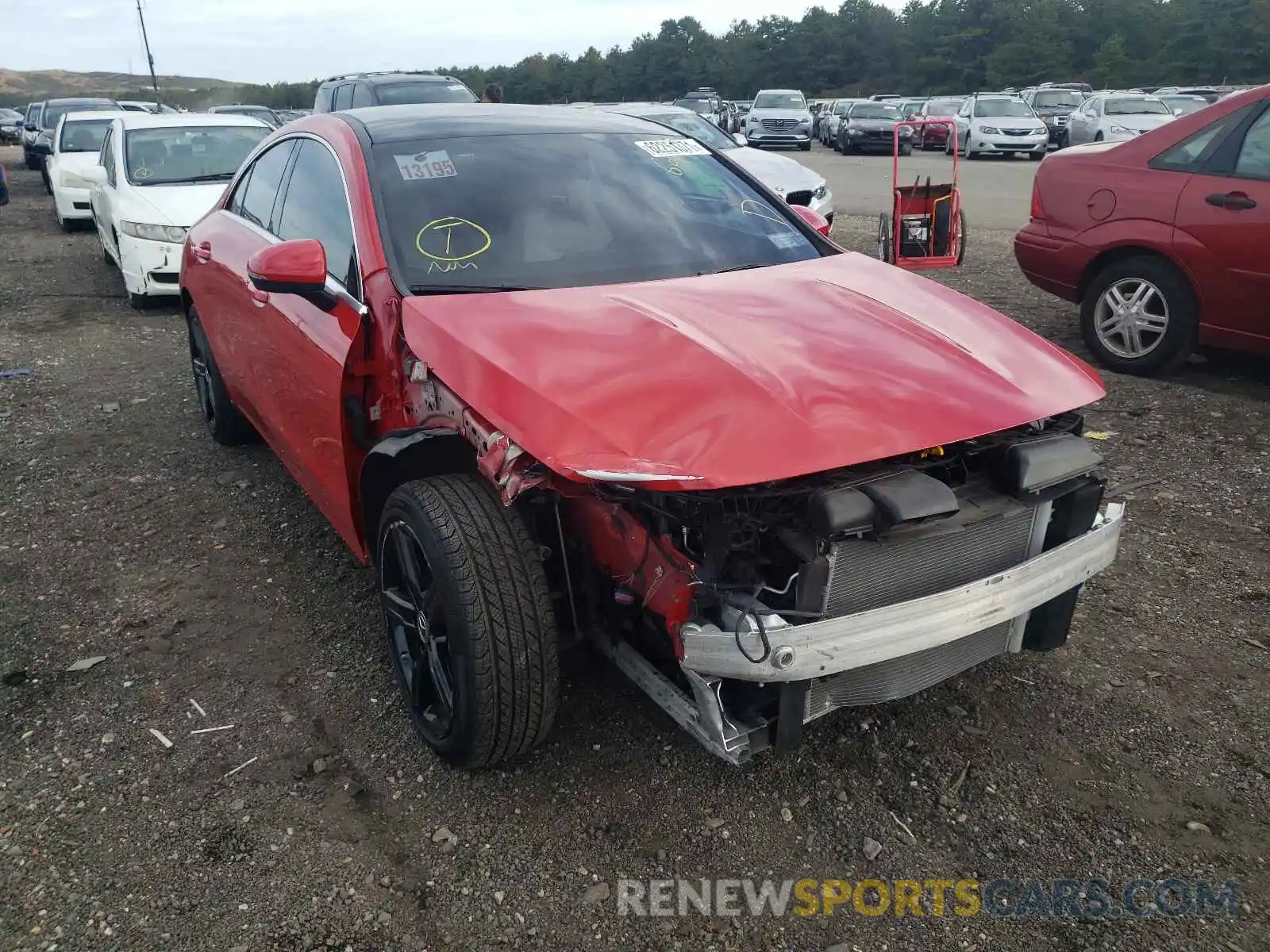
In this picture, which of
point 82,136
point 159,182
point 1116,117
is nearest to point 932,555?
point 159,182

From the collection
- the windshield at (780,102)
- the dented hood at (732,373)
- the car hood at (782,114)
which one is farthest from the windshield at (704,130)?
the windshield at (780,102)

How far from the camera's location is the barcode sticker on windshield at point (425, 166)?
10.4 feet

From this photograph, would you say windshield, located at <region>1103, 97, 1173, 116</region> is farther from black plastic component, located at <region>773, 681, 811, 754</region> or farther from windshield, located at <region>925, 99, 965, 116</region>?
black plastic component, located at <region>773, 681, 811, 754</region>

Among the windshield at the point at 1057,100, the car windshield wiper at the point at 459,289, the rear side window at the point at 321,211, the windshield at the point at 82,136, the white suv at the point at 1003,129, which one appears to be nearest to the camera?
the car windshield wiper at the point at 459,289

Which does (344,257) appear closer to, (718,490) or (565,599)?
(565,599)

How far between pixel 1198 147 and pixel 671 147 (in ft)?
11.6

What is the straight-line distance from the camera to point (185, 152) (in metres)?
9.10

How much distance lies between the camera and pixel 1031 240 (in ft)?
20.6

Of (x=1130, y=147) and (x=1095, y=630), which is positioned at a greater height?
(x=1130, y=147)

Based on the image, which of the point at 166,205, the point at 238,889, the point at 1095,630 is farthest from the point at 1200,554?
the point at 166,205

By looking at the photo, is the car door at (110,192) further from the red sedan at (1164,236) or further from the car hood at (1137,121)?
the car hood at (1137,121)

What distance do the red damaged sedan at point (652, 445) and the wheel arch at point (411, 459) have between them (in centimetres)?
1

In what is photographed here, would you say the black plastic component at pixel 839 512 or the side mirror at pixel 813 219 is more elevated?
the side mirror at pixel 813 219

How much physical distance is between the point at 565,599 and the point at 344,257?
1366 millimetres
